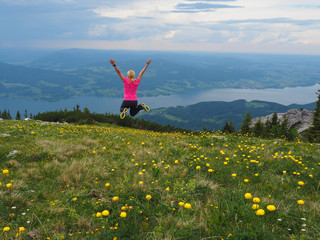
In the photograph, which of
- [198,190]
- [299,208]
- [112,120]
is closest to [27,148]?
[198,190]

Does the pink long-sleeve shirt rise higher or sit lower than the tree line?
higher

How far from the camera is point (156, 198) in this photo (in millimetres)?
4738

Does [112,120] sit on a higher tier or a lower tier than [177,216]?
lower

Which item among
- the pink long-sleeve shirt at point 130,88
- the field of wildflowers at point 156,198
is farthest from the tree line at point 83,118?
the field of wildflowers at point 156,198

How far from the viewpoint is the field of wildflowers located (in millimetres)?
3445

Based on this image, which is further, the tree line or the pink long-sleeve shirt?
the tree line

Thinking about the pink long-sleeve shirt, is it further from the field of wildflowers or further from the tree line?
the tree line

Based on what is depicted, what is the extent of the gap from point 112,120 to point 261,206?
51.7 meters

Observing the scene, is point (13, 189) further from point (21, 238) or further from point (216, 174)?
point (216, 174)

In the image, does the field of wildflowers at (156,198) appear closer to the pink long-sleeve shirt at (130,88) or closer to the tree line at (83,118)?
the pink long-sleeve shirt at (130,88)

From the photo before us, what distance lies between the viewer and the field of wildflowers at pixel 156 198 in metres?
3.45

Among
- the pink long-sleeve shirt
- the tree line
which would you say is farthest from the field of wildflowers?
the tree line

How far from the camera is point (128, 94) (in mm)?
12156

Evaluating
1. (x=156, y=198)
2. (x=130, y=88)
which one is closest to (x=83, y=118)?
(x=130, y=88)
